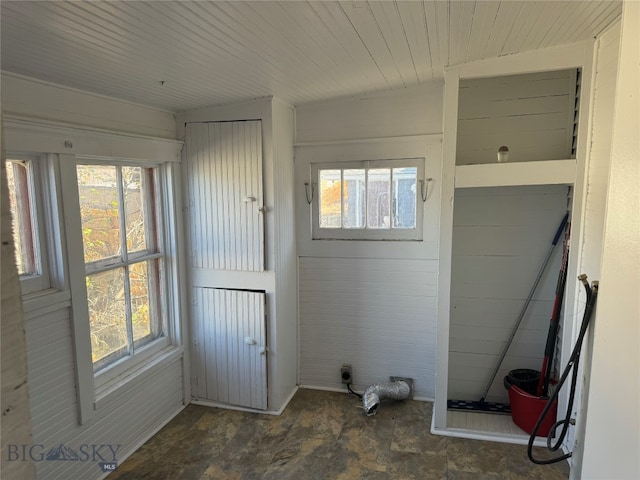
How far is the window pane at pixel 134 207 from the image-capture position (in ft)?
9.09

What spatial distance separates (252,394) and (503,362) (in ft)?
6.28

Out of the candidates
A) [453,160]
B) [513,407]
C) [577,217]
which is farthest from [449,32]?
[513,407]

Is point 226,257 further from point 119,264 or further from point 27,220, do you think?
point 27,220

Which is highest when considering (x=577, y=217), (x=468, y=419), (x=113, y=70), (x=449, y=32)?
(x=449, y=32)

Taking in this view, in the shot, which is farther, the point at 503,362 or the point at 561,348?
the point at 503,362

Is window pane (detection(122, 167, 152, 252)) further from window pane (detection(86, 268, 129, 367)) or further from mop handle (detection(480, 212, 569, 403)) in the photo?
mop handle (detection(480, 212, 569, 403))

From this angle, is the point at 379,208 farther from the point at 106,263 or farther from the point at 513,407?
the point at 106,263

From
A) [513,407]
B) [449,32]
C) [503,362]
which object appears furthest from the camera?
[503,362]

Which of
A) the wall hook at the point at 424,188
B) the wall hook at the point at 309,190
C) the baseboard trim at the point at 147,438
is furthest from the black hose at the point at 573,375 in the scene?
the baseboard trim at the point at 147,438

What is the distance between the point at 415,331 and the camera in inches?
132

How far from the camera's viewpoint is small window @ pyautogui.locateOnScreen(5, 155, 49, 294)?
6.81 ft

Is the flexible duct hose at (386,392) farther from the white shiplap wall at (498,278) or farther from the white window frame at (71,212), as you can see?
the white window frame at (71,212)

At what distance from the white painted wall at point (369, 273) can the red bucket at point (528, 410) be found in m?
0.66

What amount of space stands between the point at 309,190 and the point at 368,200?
0.48m
